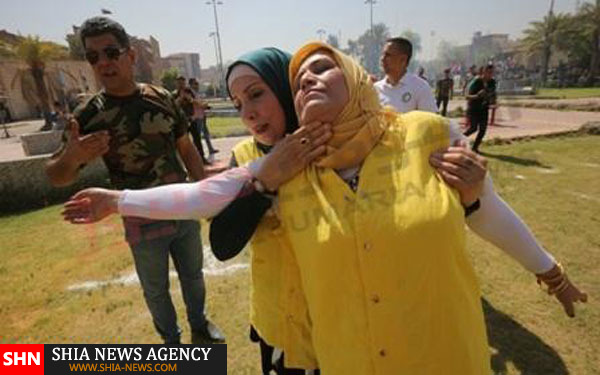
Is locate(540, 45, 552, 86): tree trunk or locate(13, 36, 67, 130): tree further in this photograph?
locate(540, 45, 552, 86): tree trunk

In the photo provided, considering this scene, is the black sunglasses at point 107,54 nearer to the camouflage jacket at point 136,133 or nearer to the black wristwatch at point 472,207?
the camouflage jacket at point 136,133

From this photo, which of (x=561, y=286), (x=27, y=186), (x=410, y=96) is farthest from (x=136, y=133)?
(x=27, y=186)

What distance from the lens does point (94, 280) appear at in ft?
14.6

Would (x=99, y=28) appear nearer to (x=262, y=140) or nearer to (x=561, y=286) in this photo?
(x=262, y=140)

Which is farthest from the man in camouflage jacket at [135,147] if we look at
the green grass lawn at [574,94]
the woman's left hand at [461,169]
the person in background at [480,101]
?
the green grass lawn at [574,94]

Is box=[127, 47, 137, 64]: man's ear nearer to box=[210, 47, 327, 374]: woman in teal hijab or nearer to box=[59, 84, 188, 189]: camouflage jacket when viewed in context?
box=[59, 84, 188, 189]: camouflage jacket

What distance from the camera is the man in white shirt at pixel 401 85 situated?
154 inches

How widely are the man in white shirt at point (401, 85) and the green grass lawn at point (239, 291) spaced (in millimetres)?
1827

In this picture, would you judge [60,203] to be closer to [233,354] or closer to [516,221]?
[233,354]

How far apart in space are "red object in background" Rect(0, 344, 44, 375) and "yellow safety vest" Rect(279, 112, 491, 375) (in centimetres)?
279

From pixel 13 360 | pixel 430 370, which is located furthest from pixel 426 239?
pixel 13 360

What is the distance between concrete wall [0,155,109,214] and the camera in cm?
714

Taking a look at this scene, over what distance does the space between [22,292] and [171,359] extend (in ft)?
8.57

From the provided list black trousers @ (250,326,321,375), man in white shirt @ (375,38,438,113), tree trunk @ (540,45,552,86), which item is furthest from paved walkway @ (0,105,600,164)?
A: tree trunk @ (540,45,552,86)
